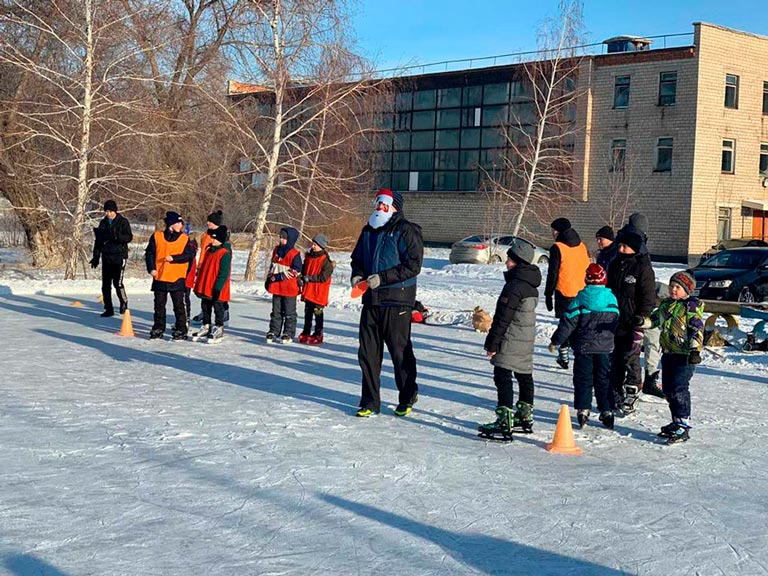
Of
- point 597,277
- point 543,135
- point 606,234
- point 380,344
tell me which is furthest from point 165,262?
point 543,135

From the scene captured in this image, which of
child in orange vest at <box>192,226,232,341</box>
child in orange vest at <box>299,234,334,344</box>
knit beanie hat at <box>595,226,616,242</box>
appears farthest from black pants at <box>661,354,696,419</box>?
child in orange vest at <box>192,226,232,341</box>

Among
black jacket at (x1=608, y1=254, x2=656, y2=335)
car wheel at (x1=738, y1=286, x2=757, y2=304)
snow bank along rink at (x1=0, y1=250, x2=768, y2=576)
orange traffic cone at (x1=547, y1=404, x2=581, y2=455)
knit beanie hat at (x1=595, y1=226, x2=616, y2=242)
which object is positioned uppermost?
knit beanie hat at (x1=595, y1=226, x2=616, y2=242)

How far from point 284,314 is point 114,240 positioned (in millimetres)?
3596

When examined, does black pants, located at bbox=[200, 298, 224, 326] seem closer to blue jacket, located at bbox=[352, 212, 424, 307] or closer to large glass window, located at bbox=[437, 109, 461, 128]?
blue jacket, located at bbox=[352, 212, 424, 307]

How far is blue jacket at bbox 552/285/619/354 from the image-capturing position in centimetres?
809

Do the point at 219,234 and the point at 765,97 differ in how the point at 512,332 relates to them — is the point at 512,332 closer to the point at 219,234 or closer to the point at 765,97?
the point at 219,234

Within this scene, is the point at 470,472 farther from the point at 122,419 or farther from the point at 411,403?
the point at 122,419

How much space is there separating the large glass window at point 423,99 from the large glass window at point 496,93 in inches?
142

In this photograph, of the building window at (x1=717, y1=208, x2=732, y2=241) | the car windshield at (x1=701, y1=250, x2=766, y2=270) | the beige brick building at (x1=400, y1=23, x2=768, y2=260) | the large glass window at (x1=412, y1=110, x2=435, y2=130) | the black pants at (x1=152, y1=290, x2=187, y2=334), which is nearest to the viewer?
the black pants at (x1=152, y1=290, x2=187, y2=334)

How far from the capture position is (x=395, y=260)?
27.2 feet

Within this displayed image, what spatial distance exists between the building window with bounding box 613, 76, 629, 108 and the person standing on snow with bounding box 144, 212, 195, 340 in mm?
35390

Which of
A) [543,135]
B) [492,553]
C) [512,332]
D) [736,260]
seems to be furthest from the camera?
[543,135]

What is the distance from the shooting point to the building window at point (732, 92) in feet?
142

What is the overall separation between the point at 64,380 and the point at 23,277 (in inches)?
648
